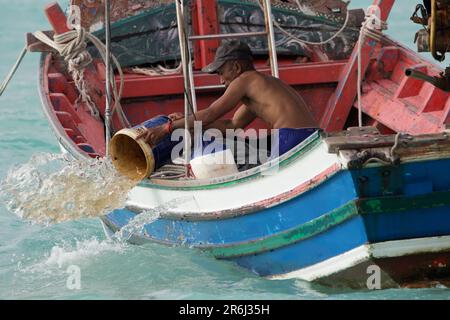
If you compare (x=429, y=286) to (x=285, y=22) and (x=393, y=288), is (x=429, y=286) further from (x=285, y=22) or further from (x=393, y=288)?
Answer: (x=285, y=22)

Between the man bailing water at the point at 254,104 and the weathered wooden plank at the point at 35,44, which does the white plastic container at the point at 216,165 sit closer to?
the man bailing water at the point at 254,104

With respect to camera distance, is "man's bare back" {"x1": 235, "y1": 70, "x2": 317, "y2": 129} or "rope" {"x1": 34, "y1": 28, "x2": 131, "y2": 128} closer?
"man's bare back" {"x1": 235, "y1": 70, "x2": 317, "y2": 129}

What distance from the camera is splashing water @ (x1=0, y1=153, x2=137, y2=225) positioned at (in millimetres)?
7723

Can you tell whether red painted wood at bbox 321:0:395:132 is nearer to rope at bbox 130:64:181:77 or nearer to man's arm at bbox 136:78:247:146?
rope at bbox 130:64:181:77

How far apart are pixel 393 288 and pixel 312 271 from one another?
482 millimetres

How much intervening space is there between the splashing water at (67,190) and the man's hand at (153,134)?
384mm

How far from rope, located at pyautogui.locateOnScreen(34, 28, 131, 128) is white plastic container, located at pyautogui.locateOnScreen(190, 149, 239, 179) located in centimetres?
142

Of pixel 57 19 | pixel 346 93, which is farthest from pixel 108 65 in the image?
pixel 346 93

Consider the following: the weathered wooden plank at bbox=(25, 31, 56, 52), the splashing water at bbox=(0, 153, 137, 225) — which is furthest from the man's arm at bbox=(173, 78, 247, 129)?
the weathered wooden plank at bbox=(25, 31, 56, 52)

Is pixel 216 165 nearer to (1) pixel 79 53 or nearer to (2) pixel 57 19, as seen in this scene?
(1) pixel 79 53

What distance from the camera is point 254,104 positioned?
24.4 ft

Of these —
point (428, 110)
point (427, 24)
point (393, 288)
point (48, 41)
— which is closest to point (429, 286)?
point (393, 288)

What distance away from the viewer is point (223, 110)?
7.30 meters

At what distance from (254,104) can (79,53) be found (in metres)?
2.02
